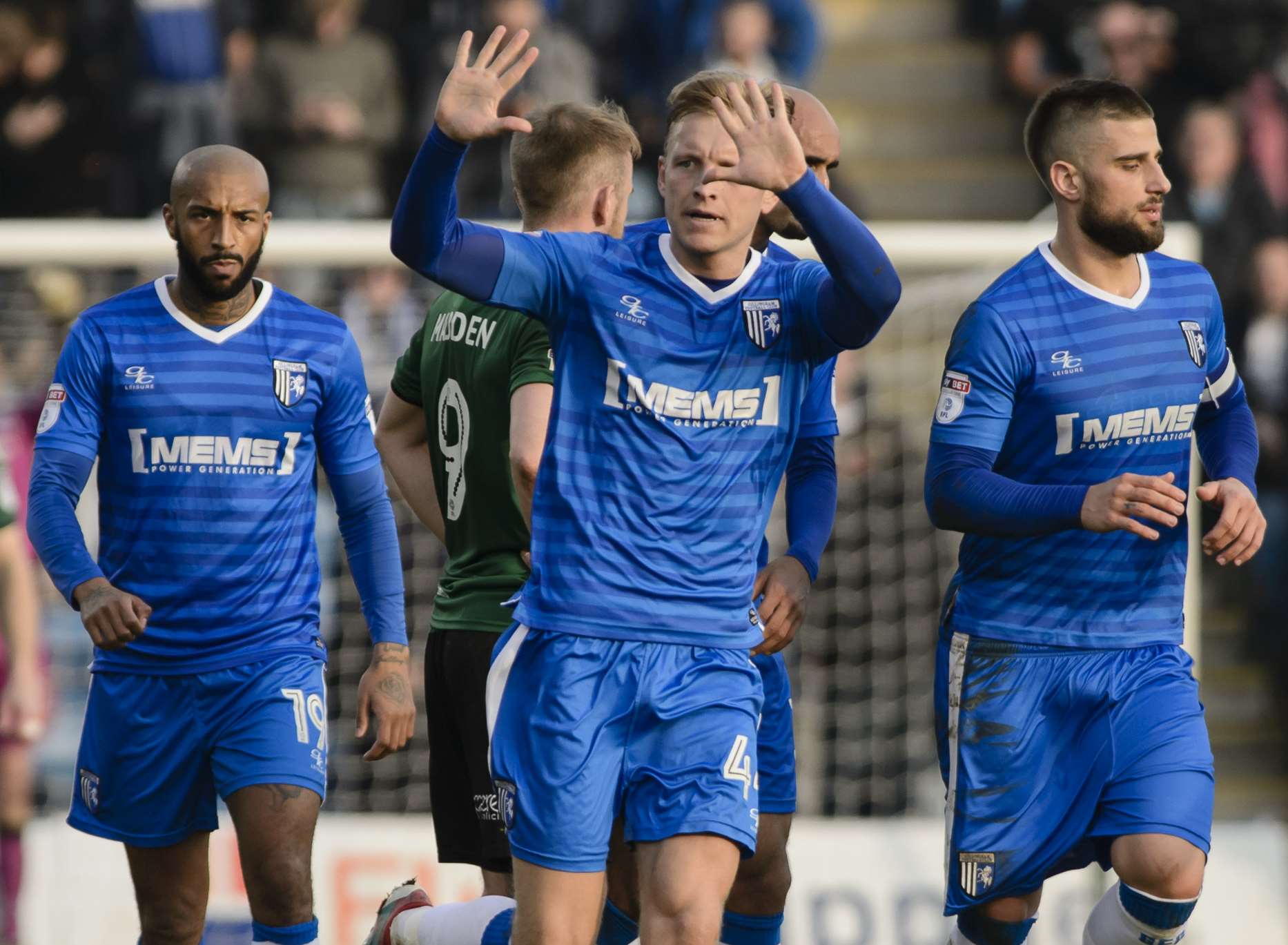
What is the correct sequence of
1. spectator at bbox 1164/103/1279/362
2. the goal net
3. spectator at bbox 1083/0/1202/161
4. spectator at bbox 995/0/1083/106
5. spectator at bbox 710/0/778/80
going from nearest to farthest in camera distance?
the goal net
spectator at bbox 1164/103/1279/362
spectator at bbox 710/0/778/80
spectator at bbox 1083/0/1202/161
spectator at bbox 995/0/1083/106

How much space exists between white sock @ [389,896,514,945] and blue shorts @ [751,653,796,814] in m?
0.72

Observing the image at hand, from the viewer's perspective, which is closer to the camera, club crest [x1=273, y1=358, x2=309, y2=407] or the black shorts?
the black shorts

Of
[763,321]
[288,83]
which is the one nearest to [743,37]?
[288,83]

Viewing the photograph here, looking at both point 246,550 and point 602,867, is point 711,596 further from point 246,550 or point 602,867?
point 246,550

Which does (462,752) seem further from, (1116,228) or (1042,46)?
(1042,46)

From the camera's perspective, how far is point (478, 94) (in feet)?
13.6

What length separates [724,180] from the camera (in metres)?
4.25

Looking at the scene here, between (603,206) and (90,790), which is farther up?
(603,206)

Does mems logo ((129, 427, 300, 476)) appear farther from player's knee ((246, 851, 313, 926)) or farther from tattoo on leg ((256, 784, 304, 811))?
player's knee ((246, 851, 313, 926))

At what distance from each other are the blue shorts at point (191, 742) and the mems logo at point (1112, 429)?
79.7 inches

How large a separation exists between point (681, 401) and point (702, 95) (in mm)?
666

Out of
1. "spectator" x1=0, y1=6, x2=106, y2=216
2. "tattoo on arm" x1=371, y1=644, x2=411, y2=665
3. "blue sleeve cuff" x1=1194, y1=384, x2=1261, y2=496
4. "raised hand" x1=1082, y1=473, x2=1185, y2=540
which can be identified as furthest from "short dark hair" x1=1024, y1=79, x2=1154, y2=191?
"spectator" x1=0, y1=6, x2=106, y2=216

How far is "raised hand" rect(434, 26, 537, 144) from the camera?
411 cm

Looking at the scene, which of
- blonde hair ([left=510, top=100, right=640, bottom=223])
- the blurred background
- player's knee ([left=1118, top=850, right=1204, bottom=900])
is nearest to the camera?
player's knee ([left=1118, top=850, right=1204, bottom=900])
